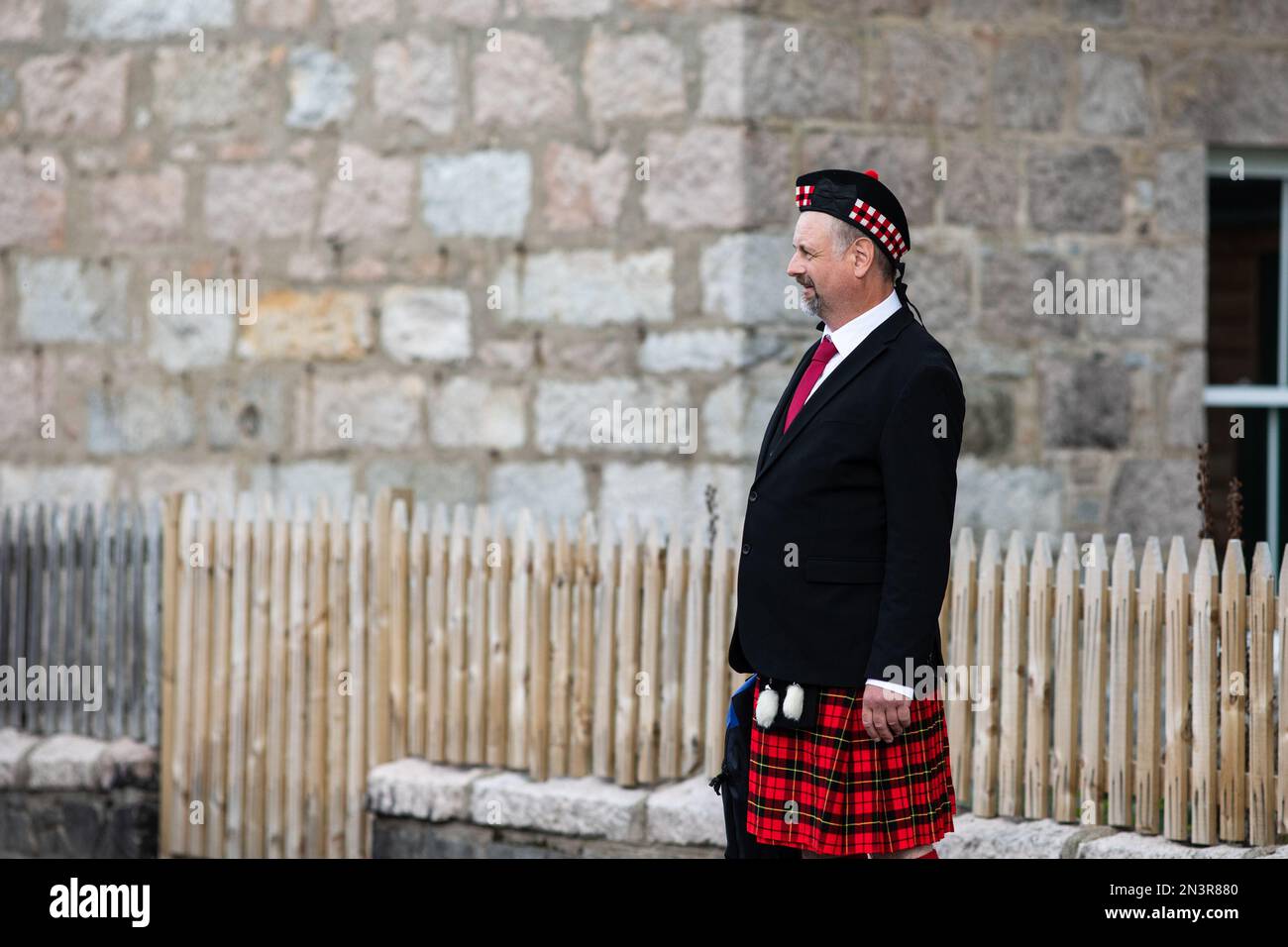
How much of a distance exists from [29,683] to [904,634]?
445 centimetres

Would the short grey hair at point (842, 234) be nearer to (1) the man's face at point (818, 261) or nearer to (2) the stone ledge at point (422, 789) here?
(1) the man's face at point (818, 261)

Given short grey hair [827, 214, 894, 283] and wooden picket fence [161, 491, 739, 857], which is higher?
short grey hair [827, 214, 894, 283]

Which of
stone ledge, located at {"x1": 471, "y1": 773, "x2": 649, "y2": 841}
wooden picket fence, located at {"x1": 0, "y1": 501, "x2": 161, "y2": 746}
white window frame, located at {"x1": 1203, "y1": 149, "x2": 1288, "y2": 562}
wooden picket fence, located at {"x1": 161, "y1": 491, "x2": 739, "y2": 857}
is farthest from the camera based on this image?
white window frame, located at {"x1": 1203, "y1": 149, "x2": 1288, "y2": 562}

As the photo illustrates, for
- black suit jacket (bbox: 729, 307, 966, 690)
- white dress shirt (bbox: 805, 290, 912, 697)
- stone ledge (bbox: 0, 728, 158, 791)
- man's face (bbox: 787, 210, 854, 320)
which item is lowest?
stone ledge (bbox: 0, 728, 158, 791)

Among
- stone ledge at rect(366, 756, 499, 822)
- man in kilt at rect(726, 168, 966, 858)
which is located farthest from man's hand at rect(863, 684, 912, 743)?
stone ledge at rect(366, 756, 499, 822)

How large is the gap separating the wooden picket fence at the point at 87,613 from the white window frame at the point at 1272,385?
428cm

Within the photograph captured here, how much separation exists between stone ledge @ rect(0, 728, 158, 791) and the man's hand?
379 cm

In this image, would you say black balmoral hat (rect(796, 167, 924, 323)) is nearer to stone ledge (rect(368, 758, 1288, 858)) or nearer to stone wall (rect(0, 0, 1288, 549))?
stone ledge (rect(368, 758, 1288, 858))

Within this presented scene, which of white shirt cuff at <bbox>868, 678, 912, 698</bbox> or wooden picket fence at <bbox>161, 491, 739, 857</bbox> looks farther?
wooden picket fence at <bbox>161, 491, 739, 857</bbox>

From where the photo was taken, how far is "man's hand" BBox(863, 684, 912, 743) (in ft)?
10.5

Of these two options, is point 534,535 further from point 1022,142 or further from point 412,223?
point 1022,142

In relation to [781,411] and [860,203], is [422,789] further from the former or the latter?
[860,203]

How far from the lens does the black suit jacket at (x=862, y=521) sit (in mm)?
3229

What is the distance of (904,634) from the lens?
3.20 m
